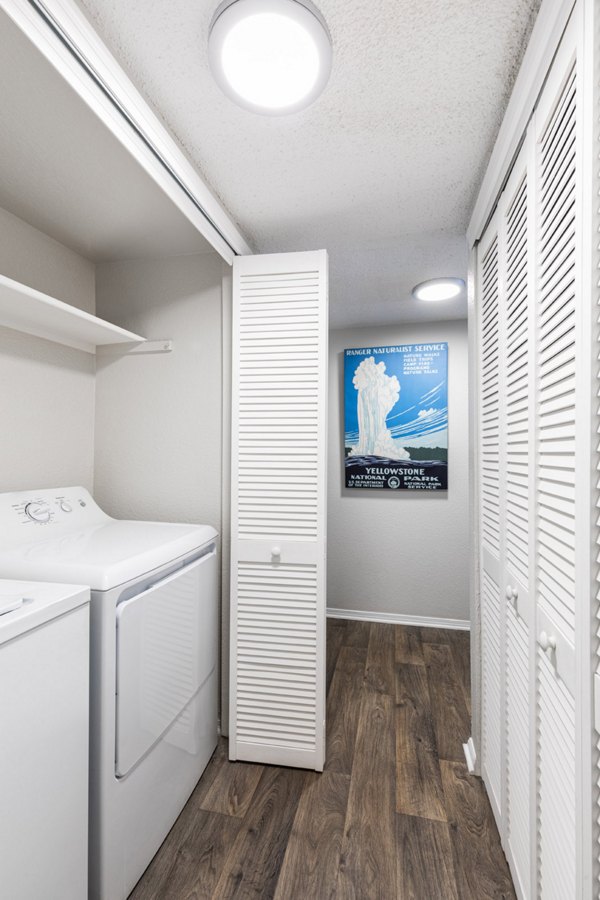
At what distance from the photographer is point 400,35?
1.06 meters

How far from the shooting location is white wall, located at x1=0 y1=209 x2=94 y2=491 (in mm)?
1784

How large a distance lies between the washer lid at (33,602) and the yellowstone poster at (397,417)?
263cm

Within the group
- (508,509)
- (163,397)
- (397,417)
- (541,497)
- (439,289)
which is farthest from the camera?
(397,417)

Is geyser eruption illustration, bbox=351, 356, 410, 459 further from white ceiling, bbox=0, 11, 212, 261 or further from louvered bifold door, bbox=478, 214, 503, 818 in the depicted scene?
white ceiling, bbox=0, 11, 212, 261

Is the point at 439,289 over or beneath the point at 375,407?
over

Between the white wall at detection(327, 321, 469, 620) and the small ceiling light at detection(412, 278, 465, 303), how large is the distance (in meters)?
0.67

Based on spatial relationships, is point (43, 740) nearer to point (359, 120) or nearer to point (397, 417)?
point (359, 120)

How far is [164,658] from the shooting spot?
1566mm

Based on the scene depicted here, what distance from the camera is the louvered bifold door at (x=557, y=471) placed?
3.01ft

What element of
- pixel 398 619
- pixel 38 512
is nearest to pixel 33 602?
pixel 38 512

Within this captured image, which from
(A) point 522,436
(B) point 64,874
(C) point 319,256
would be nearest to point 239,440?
(C) point 319,256

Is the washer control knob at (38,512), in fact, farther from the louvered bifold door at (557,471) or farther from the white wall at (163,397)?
the louvered bifold door at (557,471)

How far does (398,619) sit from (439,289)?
247 cm

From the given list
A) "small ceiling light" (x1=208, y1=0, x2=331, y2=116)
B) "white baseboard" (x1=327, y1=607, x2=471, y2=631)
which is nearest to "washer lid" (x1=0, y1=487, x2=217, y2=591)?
"small ceiling light" (x1=208, y1=0, x2=331, y2=116)
